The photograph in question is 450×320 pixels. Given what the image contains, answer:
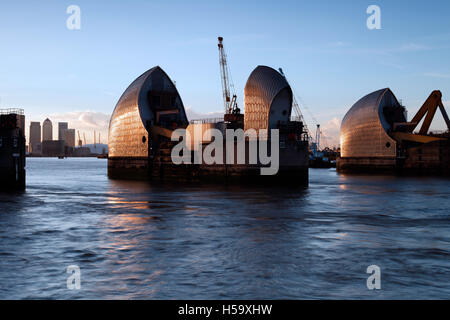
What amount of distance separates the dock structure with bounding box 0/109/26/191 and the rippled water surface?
1850 centimetres

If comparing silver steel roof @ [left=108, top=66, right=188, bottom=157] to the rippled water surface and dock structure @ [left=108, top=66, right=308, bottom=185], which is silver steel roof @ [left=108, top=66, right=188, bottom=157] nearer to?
dock structure @ [left=108, top=66, right=308, bottom=185]

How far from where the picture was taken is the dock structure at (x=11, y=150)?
4941cm

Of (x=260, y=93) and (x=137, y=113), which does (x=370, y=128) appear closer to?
(x=260, y=93)

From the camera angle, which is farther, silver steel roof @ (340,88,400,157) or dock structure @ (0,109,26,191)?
silver steel roof @ (340,88,400,157)

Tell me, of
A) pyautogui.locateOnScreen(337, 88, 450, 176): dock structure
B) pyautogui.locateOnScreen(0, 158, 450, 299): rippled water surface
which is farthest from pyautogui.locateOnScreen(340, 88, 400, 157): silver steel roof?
pyautogui.locateOnScreen(0, 158, 450, 299): rippled water surface

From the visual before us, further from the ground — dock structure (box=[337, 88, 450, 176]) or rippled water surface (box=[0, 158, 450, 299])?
dock structure (box=[337, 88, 450, 176])

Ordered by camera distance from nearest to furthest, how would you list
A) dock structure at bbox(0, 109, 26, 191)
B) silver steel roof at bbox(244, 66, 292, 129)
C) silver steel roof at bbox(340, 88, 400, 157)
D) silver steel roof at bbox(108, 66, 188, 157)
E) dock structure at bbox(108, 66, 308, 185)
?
dock structure at bbox(0, 109, 26, 191) → dock structure at bbox(108, 66, 308, 185) → silver steel roof at bbox(244, 66, 292, 129) → silver steel roof at bbox(108, 66, 188, 157) → silver steel roof at bbox(340, 88, 400, 157)

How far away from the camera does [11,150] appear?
4950 centimetres

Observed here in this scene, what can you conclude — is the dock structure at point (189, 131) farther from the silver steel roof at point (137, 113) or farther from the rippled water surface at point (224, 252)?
the rippled water surface at point (224, 252)

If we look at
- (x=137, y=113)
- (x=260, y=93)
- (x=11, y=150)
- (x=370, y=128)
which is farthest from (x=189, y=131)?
(x=370, y=128)

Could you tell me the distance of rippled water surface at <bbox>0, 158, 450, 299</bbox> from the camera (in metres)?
12.6

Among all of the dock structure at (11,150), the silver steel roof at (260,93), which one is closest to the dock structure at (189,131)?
the silver steel roof at (260,93)
